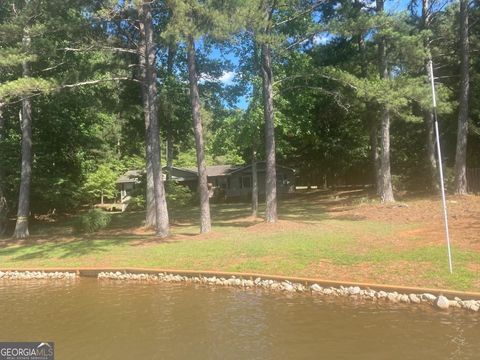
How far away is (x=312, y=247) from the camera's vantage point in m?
13.1

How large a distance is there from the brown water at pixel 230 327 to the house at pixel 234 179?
30712mm

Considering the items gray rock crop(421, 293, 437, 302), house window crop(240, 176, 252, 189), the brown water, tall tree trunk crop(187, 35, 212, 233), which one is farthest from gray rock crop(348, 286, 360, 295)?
house window crop(240, 176, 252, 189)

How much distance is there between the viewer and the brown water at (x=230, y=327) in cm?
676

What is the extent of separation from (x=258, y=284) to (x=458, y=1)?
1979 cm

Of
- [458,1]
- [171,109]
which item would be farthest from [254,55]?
[458,1]

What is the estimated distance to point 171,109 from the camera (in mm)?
21656

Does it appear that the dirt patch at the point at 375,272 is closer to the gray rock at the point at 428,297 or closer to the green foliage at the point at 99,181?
the gray rock at the point at 428,297

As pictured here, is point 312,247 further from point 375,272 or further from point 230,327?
point 230,327

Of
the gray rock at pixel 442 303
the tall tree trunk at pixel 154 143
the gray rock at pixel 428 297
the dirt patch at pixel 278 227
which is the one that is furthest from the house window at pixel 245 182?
the gray rock at pixel 442 303

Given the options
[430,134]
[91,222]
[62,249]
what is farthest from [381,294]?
[430,134]

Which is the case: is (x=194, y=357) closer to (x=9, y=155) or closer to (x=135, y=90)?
(x=135, y=90)

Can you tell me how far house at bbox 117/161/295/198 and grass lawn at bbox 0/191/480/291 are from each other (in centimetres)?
1914

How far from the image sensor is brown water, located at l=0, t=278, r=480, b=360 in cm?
676

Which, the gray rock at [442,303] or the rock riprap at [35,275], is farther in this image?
the rock riprap at [35,275]
